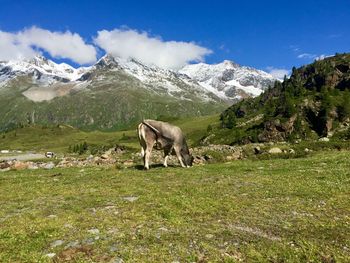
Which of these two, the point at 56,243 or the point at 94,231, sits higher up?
the point at 94,231

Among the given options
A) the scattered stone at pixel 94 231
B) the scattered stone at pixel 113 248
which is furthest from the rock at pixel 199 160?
the scattered stone at pixel 113 248

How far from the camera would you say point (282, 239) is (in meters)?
13.6

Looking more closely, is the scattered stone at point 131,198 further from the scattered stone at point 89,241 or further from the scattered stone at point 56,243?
the scattered stone at point 56,243

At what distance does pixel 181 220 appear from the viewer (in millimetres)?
15555

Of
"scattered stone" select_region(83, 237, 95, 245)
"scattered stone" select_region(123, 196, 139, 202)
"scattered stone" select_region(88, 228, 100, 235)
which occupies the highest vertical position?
"scattered stone" select_region(123, 196, 139, 202)

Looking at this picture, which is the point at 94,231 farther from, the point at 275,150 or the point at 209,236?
the point at 275,150

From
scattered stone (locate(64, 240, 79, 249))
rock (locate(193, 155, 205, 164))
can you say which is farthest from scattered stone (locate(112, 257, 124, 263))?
rock (locate(193, 155, 205, 164))

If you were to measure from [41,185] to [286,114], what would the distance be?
250 feet

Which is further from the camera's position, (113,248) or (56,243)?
(56,243)

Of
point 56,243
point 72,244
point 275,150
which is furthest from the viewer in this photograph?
point 275,150

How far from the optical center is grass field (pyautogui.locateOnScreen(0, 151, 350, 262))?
40.9 ft

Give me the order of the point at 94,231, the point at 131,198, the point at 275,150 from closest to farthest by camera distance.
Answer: the point at 94,231 → the point at 131,198 → the point at 275,150

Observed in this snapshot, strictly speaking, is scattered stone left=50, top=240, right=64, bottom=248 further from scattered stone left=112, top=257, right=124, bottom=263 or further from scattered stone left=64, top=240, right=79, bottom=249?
scattered stone left=112, top=257, right=124, bottom=263

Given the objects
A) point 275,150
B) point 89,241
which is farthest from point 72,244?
point 275,150
